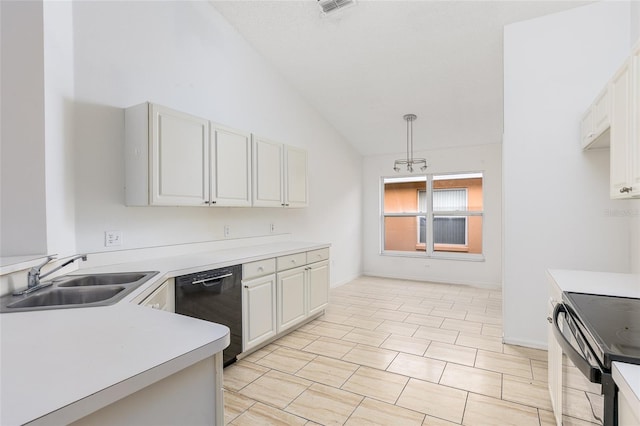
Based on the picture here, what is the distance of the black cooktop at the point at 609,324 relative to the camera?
0.99m

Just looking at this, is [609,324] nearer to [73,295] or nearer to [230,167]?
[73,295]

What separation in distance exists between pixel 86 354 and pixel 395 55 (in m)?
3.94

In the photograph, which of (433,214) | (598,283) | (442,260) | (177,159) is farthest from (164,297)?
(433,214)

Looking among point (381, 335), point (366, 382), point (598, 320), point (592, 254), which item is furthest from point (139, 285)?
point (592, 254)

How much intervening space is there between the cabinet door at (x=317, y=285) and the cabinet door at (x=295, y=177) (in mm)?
800

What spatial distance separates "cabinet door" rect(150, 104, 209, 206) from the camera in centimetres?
240

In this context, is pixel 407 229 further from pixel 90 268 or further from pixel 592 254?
pixel 90 268

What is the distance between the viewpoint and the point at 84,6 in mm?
2303

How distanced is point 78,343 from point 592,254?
371 centimetres

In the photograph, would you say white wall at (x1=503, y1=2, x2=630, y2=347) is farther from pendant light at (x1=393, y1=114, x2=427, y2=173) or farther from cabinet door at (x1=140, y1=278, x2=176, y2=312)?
cabinet door at (x1=140, y1=278, x2=176, y2=312)

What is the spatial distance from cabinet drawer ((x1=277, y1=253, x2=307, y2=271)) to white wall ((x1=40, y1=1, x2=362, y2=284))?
0.66m

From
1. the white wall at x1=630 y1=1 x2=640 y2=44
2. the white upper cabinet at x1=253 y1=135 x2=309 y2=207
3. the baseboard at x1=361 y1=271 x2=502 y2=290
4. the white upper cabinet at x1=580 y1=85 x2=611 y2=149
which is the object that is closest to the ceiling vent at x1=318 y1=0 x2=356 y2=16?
the white upper cabinet at x1=253 y1=135 x2=309 y2=207

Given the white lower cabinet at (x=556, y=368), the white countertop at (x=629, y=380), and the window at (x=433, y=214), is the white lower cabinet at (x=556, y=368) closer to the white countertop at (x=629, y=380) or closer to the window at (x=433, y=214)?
the white countertop at (x=629, y=380)

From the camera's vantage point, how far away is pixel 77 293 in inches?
67.7
